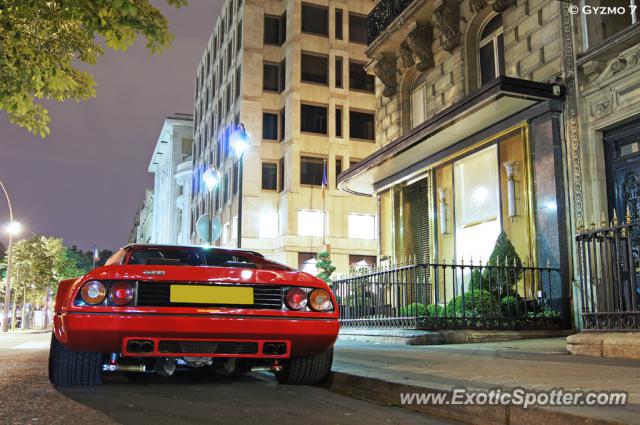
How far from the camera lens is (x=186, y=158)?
67250 millimetres

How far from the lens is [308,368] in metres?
5.31

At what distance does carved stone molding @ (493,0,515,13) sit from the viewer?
44.0 ft

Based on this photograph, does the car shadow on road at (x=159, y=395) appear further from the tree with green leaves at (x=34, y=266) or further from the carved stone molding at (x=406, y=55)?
the tree with green leaves at (x=34, y=266)

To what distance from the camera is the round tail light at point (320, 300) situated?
4.93 meters

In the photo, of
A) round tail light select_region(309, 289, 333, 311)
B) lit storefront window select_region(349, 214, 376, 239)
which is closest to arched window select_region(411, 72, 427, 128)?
round tail light select_region(309, 289, 333, 311)

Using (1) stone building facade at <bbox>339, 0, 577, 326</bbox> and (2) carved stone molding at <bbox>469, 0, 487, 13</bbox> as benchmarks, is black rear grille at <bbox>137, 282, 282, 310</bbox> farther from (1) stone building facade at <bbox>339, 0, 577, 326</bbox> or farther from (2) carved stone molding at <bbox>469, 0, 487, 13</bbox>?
(2) carved stone molding at <bbox>469, 0, 487, 13</bbox>

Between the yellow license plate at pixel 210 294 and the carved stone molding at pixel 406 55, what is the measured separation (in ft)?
45.1

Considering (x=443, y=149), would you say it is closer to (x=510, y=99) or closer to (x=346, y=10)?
(x=510, y=99)

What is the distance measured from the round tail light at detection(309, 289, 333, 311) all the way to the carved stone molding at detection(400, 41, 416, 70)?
43.9ft

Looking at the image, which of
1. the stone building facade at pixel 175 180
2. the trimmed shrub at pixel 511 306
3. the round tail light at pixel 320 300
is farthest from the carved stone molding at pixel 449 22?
the stone building facade at pixel 175 180

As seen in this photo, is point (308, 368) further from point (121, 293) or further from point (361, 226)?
point (361, 226)

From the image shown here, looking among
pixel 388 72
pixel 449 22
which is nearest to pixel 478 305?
pixel 449 22

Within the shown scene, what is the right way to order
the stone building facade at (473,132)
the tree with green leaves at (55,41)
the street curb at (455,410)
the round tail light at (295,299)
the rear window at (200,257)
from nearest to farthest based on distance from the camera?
the street curb at (455,410) → the round tail light at (295,299) → the rear window at (200,257) → the tree with green leaves at (55,41) → the stone building facade at (473,132)

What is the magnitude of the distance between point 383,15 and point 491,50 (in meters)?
4.75
